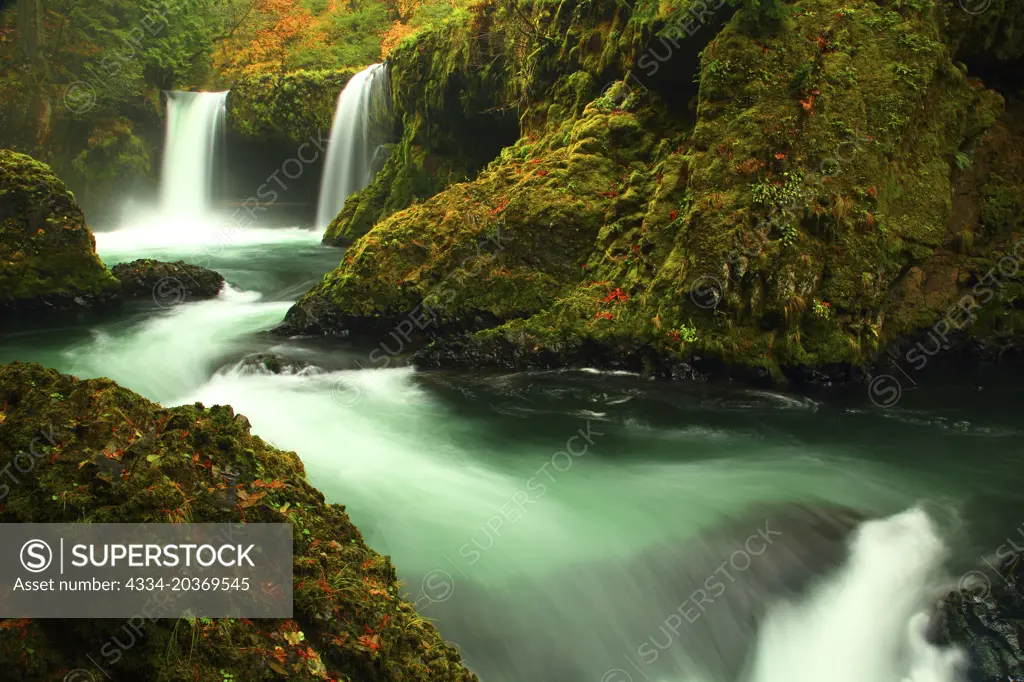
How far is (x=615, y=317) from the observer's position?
953 cm

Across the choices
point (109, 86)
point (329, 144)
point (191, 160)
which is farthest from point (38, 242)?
point (109, 86)

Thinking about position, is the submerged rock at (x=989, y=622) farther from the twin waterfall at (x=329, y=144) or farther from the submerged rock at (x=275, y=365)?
the twin waterfall at (x=329, y=144)

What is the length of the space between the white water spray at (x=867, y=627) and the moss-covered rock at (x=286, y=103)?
65.7 feet

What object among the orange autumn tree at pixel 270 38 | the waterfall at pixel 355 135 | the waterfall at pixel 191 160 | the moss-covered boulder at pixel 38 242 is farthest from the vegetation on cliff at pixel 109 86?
the moss-covered boulder at pixel 38 242

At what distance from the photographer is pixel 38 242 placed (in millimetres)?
11898

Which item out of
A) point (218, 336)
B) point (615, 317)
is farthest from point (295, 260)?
point (615, 317)

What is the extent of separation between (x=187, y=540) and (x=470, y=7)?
14777 millimetres

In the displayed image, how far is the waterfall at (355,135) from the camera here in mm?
19953

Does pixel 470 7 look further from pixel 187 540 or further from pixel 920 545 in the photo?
pixel 187 540

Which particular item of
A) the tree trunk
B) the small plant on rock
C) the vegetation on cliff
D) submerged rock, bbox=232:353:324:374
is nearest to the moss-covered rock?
the vegetation on cliff

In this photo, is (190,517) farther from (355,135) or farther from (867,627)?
(355,135)

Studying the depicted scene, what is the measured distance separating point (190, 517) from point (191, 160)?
23.1 meters

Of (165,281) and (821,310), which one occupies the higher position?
(821,310)

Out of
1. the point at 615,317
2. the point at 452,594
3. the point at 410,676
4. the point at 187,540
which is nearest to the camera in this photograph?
the point at 187,540
